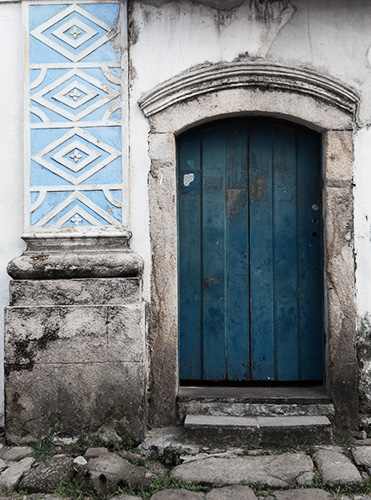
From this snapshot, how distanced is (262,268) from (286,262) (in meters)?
0.19

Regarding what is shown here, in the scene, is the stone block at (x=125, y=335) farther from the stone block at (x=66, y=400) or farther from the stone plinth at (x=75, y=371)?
the stone block at (x=66, y=400)

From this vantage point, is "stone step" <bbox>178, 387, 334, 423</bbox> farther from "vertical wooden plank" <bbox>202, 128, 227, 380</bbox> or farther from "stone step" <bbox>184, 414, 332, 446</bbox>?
"vertical wooden plank" <bbox>202, 128, 227, 380</bbox>

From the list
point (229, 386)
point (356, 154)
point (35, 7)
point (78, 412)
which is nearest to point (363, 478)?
point (229, 386)

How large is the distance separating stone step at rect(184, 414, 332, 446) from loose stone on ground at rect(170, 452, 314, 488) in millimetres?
147

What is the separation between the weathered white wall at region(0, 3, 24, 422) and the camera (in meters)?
3.53

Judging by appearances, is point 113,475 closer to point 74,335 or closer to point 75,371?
point 75,371

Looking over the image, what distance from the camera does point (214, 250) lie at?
3.65 meters

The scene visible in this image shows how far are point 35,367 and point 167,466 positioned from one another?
3.60 ft

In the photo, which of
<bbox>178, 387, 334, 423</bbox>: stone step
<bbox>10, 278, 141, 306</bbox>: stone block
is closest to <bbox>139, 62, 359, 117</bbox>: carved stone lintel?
<bbox>10, 278, 141, 306</bbox>: stone block

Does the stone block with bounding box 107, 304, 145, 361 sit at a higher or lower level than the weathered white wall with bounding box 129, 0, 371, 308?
lower

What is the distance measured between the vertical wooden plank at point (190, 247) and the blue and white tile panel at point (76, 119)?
49 centimetres

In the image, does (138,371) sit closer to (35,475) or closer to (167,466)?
(167,466)

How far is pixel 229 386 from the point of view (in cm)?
365

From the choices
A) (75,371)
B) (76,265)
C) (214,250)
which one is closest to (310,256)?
(214,250)
